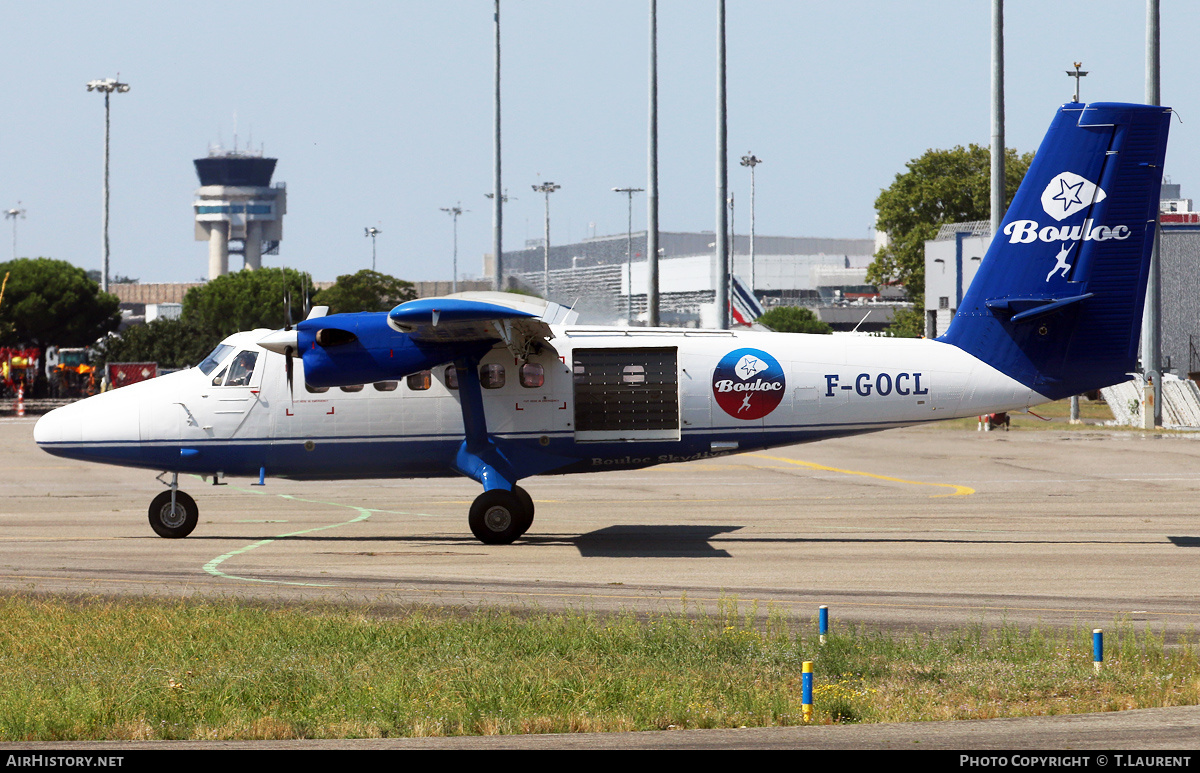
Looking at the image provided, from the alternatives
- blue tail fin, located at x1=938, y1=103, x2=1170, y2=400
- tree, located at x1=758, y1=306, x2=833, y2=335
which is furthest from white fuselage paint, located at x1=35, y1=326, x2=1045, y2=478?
tree, located at x1=758, y1=306, x2=833, y2=335

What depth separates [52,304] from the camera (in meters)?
81.9

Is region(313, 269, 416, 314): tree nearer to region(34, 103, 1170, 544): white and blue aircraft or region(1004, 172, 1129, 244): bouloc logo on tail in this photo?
region(34, 103, 1170, 544): white and blue aircraft

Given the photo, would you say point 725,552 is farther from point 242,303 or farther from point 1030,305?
point 242,303

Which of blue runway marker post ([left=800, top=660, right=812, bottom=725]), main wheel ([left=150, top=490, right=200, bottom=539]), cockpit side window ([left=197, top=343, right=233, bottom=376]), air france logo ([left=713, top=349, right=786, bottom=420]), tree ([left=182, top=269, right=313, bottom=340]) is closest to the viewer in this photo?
blue runway marker post ([left=800, top=660, right=812, bottom=725])

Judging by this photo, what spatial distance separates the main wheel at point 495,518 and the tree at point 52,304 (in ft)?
230

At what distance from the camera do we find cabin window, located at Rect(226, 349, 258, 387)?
19.1 metres

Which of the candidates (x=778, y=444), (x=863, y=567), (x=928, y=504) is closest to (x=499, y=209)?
(x=928, y=504)

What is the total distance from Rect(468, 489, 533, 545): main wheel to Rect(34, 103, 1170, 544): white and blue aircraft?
0.03 meters

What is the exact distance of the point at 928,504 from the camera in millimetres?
23766

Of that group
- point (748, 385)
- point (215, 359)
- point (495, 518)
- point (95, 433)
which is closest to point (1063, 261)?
point (748, 385)

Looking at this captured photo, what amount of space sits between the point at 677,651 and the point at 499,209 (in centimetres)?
3562

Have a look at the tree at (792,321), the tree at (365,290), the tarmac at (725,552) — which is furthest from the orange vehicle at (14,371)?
the tree at (792,321)

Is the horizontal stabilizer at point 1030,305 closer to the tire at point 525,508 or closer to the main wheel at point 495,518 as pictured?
the tire at point 525,508
